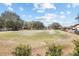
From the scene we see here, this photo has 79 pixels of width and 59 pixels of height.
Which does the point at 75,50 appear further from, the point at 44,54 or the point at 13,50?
the point at 13,50

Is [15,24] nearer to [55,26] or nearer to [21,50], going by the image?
[21,50]

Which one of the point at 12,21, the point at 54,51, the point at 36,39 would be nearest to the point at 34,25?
the point at 36,39

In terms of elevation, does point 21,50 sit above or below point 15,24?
below

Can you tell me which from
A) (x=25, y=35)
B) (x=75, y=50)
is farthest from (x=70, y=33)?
(x=25, y=35)

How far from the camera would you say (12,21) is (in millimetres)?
2189

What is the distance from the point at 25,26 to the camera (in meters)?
2.19

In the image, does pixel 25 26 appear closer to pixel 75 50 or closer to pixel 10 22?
pixel 10 22

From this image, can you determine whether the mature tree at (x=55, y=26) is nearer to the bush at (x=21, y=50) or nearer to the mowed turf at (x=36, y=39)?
the mowed turf at (x=36, y=39)

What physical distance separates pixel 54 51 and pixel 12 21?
2.11 feet

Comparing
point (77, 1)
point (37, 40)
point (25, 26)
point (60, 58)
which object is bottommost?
point (60, 58)

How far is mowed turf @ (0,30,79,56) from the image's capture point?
214 cm

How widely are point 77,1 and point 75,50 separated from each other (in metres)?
0.60

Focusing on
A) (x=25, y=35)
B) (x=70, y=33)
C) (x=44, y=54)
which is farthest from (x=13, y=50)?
(x=70, y=33)

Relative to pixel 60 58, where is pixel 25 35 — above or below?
above
